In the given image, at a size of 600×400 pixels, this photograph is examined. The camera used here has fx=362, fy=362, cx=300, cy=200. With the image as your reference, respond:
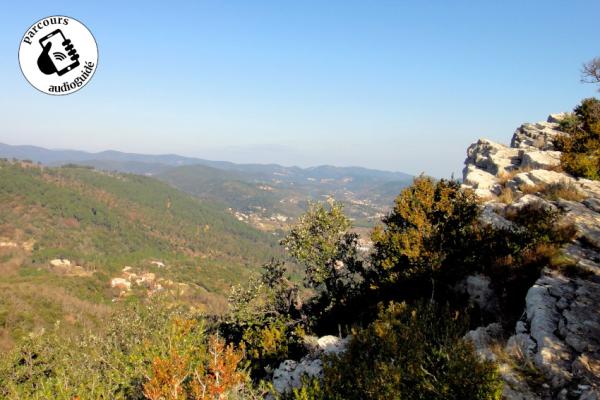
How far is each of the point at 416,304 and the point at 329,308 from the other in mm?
12621

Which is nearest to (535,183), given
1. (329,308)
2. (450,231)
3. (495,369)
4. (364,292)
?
(450,231)

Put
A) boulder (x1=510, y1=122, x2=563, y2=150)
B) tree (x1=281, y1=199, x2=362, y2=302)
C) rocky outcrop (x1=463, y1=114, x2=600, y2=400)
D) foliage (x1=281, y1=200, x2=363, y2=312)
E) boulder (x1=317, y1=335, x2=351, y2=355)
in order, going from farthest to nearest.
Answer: boulder (x1=510, y1=122, x2=563, y2=150)
tree (x1=281, y1=199, x2=362, y2=302)
foliage (x1=281, y1=200, x2=363, y2=312)
boulder (x1=317, y1=335, x2=351, y2=355)
rocky outcrop (x1=463, y1=114, x2=600, y2=400)

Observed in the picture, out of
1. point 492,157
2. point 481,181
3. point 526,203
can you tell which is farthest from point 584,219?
point 492,157

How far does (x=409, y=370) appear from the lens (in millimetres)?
10406

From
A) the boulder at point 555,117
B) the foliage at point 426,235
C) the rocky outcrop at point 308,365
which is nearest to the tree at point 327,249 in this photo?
the foliage at point 426,235

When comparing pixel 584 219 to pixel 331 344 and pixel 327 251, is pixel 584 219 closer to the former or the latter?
pixel 331 344

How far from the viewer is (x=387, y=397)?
9680mm

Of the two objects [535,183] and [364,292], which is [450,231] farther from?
[535,183]

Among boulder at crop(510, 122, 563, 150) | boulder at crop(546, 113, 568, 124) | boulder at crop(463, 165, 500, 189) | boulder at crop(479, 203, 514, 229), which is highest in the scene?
boulder at crop(546, 113, 568, 124)

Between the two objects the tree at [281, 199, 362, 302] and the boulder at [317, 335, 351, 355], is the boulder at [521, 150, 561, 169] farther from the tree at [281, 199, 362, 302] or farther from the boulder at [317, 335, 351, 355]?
the boulder at [317, 335, 351, 355]

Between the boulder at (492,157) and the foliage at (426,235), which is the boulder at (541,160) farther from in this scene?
the foliage at (426,235)

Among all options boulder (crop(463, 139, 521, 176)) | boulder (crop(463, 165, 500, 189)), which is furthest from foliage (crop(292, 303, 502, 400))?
boulder (crop(463, 139, 521, 176))

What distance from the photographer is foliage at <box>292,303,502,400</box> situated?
9.10 meters

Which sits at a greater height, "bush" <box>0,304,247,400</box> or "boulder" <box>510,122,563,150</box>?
"boulder" <box>510,122,563,150</box>
